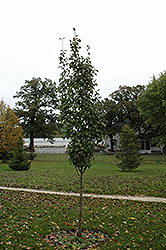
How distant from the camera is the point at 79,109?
4.93 m

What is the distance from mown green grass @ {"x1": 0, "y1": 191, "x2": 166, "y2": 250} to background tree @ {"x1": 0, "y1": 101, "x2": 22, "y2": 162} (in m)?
13.9

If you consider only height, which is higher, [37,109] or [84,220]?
[37,109]

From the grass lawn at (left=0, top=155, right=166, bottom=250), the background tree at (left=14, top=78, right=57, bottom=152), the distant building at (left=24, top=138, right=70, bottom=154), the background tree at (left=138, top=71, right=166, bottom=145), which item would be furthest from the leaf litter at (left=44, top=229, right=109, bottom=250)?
the background tree at (left=14, top=78, right=57, bottom=152)

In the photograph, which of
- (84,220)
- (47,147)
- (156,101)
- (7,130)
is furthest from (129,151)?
(47,147)

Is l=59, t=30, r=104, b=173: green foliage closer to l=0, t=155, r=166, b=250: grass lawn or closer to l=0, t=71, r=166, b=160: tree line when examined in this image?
l=0, t=155, r=166, b=250: grass lawn

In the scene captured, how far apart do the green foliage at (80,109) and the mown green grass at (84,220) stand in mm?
1767

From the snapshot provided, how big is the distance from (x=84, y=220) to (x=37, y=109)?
27.3 meters

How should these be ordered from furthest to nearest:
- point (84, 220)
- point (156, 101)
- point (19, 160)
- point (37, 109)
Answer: point (37, 109), point (156, 101), point (19, 160), point (84, 220)

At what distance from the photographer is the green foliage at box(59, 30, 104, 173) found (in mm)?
4836

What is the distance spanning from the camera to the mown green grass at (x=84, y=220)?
4.61 metres

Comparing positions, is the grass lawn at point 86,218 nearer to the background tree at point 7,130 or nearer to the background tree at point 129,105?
the background tree at point 7,130

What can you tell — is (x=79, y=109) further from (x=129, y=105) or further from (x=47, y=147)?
(x=47, y=147)

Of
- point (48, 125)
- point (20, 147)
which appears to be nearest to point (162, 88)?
point (20, 147)

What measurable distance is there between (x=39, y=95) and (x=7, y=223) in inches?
1141
